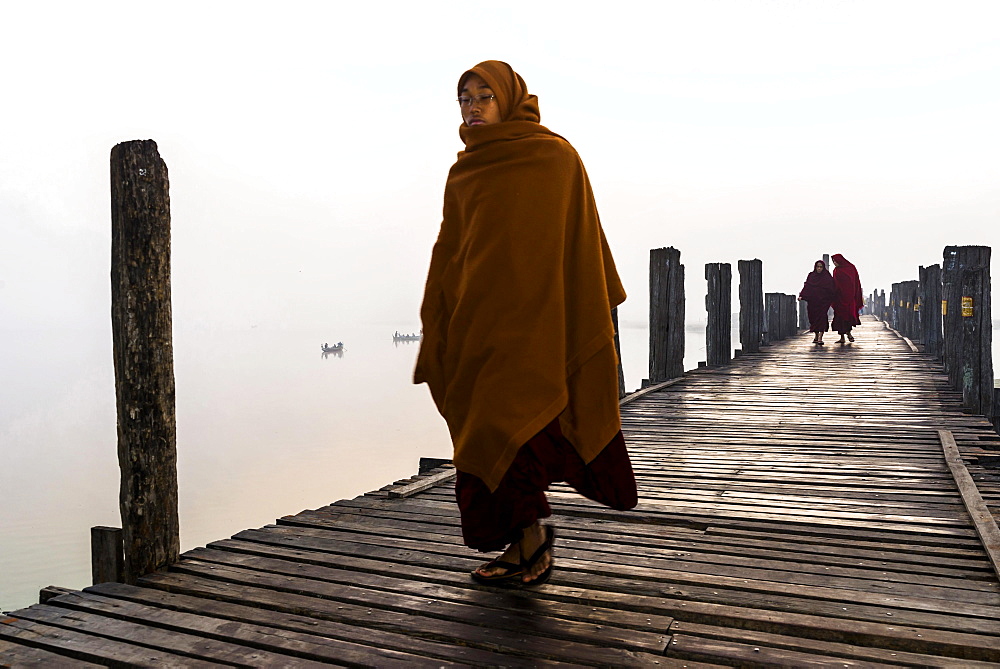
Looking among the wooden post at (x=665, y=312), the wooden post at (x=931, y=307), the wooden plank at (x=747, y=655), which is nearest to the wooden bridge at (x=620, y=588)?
the wooden plank at (x=747, y=655)

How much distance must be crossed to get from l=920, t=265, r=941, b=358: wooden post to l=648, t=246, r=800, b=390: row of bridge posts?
2.80m

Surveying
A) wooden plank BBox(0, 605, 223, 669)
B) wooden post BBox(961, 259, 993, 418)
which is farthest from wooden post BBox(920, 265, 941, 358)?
wooden plank BBox(0, 605, 223, 669)

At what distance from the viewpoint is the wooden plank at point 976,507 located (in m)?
3.16

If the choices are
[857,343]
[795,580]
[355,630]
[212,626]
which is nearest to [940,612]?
[795,580]

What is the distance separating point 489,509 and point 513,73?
1469mm

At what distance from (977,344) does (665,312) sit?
3.35 metres

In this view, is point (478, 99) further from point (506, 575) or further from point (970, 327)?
point (970, 327)

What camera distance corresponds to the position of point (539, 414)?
269cm

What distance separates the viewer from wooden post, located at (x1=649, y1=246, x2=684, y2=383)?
10.1 meters

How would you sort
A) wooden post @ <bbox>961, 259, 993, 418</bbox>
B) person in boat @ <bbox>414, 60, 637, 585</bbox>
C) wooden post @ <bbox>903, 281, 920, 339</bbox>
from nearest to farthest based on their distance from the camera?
1. person in boat @ <bbox>414, 60, 637, 585</bbox>
2. wooden post @ <bbox>961, 259, 993, 418</bbox>
3. wooden post @ <bbox>903, 281, 920, 339</bbox>

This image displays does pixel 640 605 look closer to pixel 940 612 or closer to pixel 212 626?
pixel 940 612

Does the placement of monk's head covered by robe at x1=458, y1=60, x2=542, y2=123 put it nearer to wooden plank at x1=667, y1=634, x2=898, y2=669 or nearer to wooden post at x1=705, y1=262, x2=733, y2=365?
wooden plank at x1=667, y1=634, x2=898, y2=669

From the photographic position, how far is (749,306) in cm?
1556

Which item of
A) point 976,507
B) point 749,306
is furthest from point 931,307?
point 976,507
